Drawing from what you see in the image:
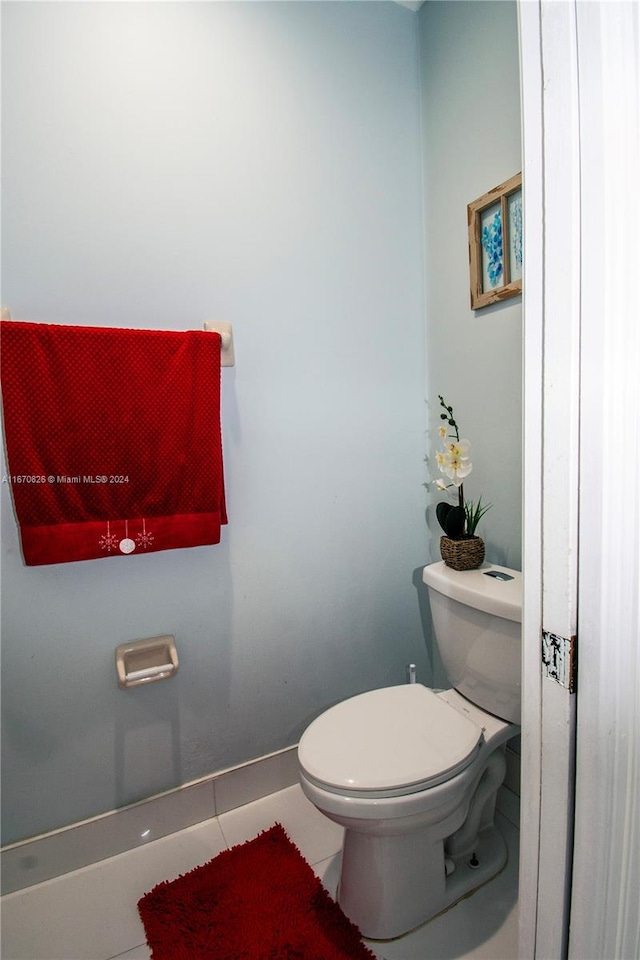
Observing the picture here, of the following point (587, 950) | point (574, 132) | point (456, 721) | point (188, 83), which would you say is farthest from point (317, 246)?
point (587, 950)

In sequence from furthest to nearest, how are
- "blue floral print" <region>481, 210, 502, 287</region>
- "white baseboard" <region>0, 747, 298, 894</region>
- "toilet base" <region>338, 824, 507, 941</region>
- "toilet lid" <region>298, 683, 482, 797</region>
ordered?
"blue floral print" <region>481, 210, 502, 287</region>, "white baseboard" <region>0, 747, 298, 894</region>, "toilet base" <region>338, 824, 507, 941</region>, "toilet lid" <region>298, 683, 482, 797</region>

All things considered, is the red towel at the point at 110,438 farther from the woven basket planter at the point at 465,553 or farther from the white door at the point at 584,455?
the white door at the point at 584,455

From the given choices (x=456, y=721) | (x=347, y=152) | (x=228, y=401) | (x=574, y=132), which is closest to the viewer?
(x=574, y=132)

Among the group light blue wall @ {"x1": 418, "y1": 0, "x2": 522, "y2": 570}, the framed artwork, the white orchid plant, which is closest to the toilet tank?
the white orchid plant

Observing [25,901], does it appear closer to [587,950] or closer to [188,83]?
[587,950]

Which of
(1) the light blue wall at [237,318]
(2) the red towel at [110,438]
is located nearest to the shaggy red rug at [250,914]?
(1) the light blue wall at [237,318]

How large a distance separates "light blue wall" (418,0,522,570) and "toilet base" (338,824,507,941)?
79 cm

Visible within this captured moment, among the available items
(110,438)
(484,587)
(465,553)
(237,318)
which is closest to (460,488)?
(465,553)

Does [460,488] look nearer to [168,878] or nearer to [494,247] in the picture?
[494,247]

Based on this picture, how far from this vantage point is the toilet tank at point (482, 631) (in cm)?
110

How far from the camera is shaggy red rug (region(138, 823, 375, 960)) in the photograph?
40.7 inches

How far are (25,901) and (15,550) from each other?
2.96ft

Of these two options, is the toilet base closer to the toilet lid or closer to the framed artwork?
the toilet lid

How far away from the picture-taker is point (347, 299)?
149 centimetres
